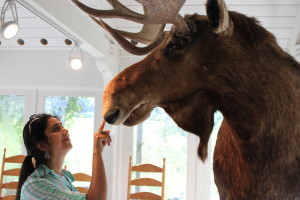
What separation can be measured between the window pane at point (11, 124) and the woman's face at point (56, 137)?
2.71 meters

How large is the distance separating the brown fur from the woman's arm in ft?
1.70

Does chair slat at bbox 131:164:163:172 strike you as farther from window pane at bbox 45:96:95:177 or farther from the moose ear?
the moose ear

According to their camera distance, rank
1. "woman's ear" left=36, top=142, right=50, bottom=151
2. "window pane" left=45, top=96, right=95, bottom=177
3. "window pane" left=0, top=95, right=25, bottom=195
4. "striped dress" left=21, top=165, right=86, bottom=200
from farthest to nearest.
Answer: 1. "window pane" left=0, top=95, right=25, bottom=195
2. "window pane" left=45, top=96, right=95, bottom=177
3. "woman's ear" left=36, top=142, right=50, bottom=151
4. "striped dress" left=21, top=165, right=86, bottom=200

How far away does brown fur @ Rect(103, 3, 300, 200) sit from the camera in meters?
0.56

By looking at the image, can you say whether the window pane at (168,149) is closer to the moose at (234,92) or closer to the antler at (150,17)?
the antler at (150,17)

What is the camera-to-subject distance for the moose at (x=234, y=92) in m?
0.55

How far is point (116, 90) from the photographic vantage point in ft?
1.90

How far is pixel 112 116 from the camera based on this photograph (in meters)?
0.55

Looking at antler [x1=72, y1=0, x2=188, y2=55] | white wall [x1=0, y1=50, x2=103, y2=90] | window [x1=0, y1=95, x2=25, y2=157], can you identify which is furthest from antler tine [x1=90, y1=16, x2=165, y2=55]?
window [x1=0, y1=95, x2=25, y2=157]

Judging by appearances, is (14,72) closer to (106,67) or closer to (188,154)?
(106,67)

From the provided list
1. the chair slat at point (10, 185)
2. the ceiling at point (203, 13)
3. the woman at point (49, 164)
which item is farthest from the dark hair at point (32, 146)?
the chair slat at point (10, 185)

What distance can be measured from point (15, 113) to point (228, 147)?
12.0ft

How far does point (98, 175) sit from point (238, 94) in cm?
75

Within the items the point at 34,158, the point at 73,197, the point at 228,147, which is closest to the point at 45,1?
the point at 34,158
